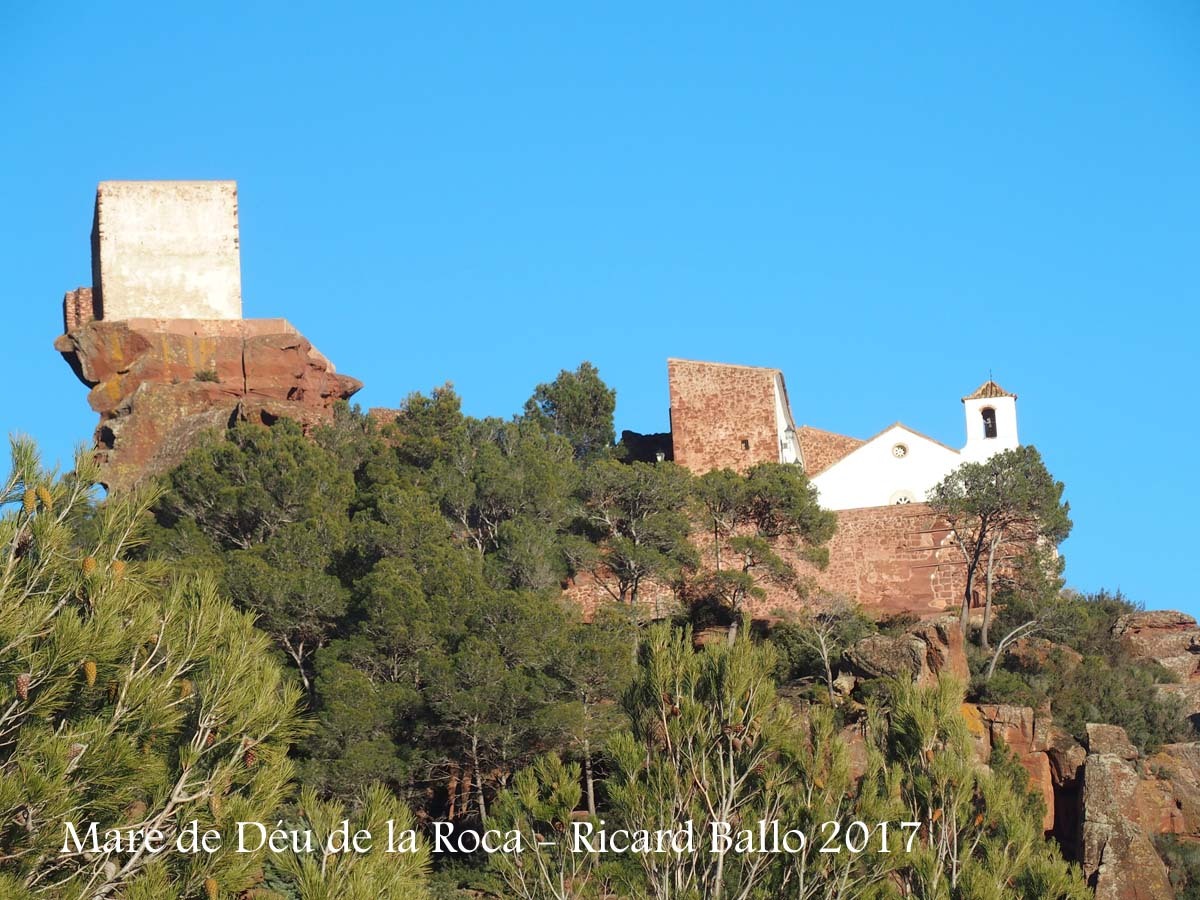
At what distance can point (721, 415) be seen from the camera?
131 feet

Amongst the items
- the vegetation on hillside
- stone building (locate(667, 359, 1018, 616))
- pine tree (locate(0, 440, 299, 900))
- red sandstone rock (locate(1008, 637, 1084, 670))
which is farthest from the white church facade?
pine tree (locate(0, 440, 299, 900))

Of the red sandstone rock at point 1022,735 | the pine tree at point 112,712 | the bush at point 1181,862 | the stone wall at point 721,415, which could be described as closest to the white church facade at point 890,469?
the stone wall at point 721,415

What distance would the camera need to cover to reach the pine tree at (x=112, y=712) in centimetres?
1246

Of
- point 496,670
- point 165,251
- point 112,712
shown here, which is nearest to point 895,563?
point 496,670

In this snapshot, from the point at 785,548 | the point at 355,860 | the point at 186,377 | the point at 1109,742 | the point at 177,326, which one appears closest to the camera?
the point at 355,860

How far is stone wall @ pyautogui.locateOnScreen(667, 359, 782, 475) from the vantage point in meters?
39.7

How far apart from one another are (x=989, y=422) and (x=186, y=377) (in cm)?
1776

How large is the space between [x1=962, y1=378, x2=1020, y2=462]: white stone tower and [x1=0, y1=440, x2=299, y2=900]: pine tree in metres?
31.4

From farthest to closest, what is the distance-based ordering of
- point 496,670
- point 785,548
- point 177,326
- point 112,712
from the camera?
1. point 177,326
2. point 785,548
3. point 496,670
4. point 112,712

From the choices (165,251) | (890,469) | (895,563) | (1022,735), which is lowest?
(1022,735)

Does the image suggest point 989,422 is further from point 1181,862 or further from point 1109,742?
point 1181,862

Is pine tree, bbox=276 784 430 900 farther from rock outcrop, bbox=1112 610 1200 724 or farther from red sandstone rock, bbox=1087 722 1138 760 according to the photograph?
rock outcrop, bbox=1112 610 1200 724

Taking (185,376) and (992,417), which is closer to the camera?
(185,376)

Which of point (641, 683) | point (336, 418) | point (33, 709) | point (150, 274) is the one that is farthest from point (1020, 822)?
point (150, 274)
